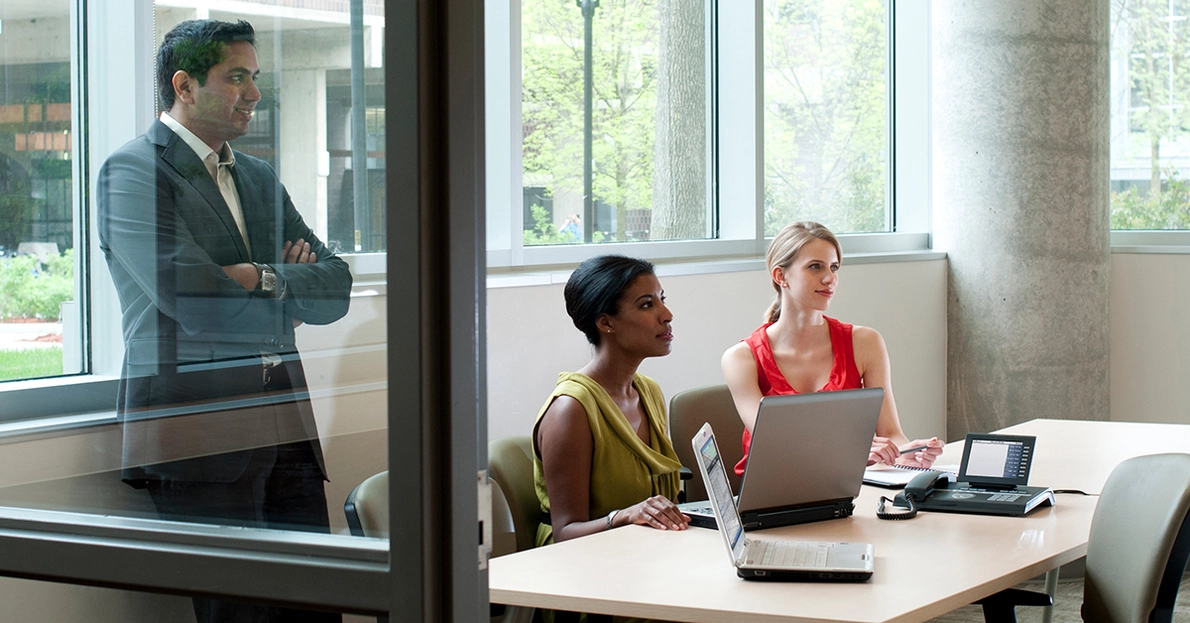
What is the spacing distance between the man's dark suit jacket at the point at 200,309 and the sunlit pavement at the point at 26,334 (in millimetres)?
161

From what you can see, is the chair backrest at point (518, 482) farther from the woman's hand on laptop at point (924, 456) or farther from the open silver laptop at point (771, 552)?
the woman's hand on laptop at point (924, 456)

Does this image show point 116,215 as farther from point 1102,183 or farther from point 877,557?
point 1102,183

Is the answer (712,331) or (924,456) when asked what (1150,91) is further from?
(924,456)

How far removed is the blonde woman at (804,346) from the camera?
3627 millimetres

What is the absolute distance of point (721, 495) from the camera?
2.22m

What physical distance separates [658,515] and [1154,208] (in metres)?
4.43

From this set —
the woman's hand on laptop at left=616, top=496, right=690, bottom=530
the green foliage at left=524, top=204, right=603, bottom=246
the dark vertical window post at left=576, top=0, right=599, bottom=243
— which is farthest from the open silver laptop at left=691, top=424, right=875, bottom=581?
the dark vertical window post at left=576, top=0, right=599, bottom=243

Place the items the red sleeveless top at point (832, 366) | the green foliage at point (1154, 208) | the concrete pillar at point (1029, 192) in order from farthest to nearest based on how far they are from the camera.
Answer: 1. the green foliage at point (1154, 208)
2. the concrete pillar at point (1029, 192)
3. the red sleeveless top at point (832, 366)

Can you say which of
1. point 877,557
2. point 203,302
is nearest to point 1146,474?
point 877,557

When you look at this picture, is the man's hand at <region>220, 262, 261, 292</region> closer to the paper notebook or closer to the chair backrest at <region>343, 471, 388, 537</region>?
the chair backrest at <region>343, 471, 388, 537</region>

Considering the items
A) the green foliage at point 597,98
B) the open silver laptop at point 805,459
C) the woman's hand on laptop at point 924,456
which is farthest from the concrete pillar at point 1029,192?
the open silver laptop at point 805,459

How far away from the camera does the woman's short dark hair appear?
3.20 metres

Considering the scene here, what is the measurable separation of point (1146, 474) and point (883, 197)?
155 inches

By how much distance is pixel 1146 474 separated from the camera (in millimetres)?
2381
